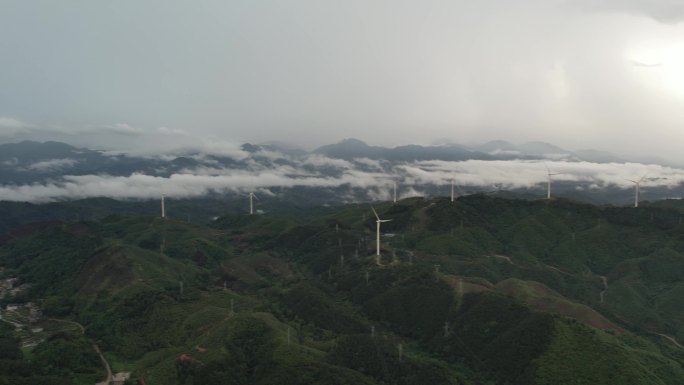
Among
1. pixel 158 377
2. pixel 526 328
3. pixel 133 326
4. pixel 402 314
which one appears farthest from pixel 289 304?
pixel 526 328

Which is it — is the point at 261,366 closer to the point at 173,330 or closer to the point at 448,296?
the point at 173,330

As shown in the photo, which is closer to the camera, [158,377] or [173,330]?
[158,377]

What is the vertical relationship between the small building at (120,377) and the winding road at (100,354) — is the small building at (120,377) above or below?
above

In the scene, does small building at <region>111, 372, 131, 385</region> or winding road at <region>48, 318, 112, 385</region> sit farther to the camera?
winding road at <region>48, 318, 112, 385</region>

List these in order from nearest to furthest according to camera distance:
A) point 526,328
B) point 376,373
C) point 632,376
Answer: point 632,376 < point 376,373 < point 526,328

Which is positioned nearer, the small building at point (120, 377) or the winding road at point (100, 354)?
the small building at point (120, 377)

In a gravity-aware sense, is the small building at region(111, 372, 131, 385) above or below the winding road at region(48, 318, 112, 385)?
above

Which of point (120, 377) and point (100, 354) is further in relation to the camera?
point (100, 354)

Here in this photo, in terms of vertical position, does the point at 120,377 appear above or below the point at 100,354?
above

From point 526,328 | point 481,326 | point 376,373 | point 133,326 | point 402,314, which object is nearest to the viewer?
point 376,373

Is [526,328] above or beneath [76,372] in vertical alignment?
above
